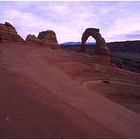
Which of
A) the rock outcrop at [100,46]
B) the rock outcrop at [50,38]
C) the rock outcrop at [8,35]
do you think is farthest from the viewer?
the rock outcrop at [50,38]

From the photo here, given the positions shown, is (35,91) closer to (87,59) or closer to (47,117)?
(47,117)

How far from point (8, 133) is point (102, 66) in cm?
1863

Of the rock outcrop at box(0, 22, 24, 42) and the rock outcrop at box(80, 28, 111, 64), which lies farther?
the rock outcrop at box(80, 28, 111, 64)

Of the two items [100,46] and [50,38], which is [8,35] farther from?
[100,46]

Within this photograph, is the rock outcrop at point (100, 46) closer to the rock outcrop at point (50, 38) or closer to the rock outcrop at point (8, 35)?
the rock outcrop at point (50, 38)

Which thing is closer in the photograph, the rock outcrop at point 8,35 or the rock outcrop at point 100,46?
the rock outcrop at point 8,35

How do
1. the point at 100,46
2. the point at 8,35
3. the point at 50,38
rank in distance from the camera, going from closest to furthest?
1. the point at 8,35
2. the point at 100,46
3. the point at 50,38

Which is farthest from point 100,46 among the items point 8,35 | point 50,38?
point 8,35

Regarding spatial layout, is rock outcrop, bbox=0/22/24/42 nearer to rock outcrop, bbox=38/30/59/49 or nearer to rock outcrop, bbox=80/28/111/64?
rock outcrop, bbox=38/30/59/49

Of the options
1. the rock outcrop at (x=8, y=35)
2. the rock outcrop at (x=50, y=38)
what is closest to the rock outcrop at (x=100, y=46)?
the rock outcrop at (x=50, y=38)

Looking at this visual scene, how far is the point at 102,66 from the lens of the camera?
71.6ft

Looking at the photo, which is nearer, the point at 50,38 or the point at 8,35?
the point at 8,35

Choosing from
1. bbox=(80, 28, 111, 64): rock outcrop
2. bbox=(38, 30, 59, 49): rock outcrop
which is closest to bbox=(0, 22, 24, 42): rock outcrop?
bbox=(38, 30, 59, 49): rock outcrop

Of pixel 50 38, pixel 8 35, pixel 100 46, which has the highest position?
pixel 8 35
